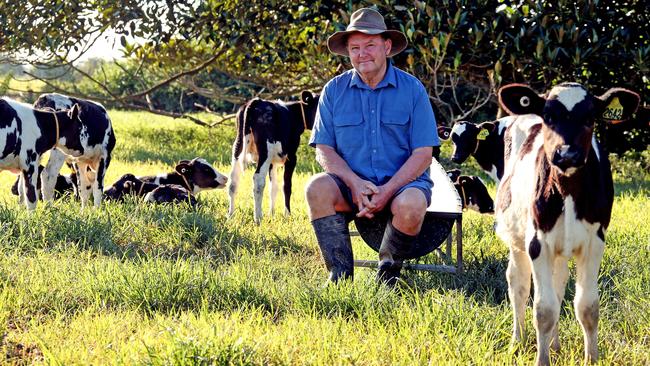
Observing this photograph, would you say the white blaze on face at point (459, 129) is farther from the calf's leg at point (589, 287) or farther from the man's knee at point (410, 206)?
the calf's leg at point (589, 287)

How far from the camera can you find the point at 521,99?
4.25 m

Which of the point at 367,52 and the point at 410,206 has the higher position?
the point at 367,52

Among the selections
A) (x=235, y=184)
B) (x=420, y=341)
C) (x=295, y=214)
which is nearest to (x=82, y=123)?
(x=235, y=184)

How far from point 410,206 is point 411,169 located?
34cm

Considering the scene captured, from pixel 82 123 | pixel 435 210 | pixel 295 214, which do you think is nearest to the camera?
pixel 435 210

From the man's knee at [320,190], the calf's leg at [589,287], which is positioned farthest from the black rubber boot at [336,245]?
the calf's leg at [589,287]

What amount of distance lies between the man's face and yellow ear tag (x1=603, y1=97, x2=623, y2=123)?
1.77 meters

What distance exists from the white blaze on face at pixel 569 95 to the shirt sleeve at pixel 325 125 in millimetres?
1934

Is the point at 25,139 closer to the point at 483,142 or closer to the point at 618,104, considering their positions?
the point at 483,142

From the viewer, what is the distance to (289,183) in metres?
9.48

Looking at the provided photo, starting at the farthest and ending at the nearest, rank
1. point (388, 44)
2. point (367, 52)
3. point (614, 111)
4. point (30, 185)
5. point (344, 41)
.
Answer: point (30, 185)
point (344, 41)
point (388, 44)
point (367, 52)
point (614, 111)

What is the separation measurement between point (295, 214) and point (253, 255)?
256 centimetres

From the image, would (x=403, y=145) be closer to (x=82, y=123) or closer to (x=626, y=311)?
(x=626, y=311)

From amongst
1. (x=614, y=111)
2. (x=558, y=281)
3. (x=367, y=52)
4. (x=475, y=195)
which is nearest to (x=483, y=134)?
(x=475, y=195)
